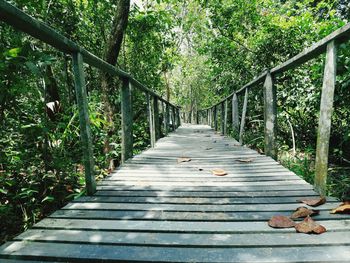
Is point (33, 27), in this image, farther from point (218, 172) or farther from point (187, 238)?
point (218, 172)

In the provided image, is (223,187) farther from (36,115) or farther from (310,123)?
(310,123)

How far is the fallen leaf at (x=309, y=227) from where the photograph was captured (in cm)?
148

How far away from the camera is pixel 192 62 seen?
27875 mm

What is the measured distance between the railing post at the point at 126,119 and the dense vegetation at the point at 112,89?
1.26 ft

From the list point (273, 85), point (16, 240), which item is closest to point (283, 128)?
point (273, 85)

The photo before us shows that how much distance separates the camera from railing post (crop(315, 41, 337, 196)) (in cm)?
203

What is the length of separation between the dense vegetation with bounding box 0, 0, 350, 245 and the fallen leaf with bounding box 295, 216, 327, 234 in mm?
1753

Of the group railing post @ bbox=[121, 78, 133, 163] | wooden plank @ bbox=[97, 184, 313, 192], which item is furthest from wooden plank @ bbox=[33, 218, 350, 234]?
railing post @ bbox=[121, 78, 133, 163]

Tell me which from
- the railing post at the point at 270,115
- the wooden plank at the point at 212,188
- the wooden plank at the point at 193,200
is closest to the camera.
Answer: the wooden plank at the point at 193,200

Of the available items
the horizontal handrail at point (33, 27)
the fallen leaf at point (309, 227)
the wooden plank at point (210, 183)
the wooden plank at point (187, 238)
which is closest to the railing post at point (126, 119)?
the wooden plank at point (210, 183)

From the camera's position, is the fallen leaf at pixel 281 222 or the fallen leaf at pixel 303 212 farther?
the fallen leaf at pixel 303 212

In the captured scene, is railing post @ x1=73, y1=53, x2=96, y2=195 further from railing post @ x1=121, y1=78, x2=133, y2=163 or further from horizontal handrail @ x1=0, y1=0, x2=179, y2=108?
railing post @ x1=121, y1=78, x2=133, y2=163

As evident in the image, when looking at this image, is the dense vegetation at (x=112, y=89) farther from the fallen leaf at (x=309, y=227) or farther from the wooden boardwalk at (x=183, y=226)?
the fallen leaf at (x=309, y=227)

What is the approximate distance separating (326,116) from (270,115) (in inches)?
58.4
